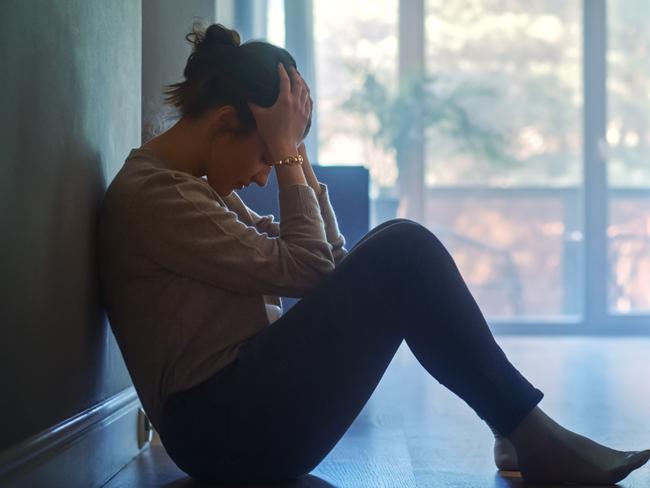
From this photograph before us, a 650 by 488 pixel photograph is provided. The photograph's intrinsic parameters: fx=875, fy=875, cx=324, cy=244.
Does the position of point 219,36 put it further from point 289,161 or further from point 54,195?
point 54,195

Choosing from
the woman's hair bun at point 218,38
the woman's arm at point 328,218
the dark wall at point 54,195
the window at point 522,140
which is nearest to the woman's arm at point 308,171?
→ the woman's arm at point 328,218

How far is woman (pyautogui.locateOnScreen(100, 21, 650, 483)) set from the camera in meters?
1.34

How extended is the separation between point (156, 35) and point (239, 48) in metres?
0.59

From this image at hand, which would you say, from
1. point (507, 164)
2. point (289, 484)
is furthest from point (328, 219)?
point (507, 164)

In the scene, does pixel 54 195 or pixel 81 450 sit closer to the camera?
pixel 54 195

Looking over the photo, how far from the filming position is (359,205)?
2.52m

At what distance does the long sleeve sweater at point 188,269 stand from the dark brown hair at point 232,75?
0.15m

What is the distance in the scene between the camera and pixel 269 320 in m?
1.47

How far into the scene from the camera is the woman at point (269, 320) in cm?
134

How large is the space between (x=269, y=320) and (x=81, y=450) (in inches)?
14.9

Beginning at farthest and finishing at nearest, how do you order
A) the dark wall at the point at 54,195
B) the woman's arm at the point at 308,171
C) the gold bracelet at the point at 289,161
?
the woman's arm at the point at 308,171 < the gold bracelet at the point at 289,161 < the dark wall at the point at 54,195

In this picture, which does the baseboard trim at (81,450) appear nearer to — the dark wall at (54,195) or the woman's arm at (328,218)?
the dark wall at (54,195)

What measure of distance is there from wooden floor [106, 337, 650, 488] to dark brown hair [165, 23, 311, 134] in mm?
661

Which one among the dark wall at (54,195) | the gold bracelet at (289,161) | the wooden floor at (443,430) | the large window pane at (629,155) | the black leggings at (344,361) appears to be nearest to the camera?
the dark wall at (54,195)
